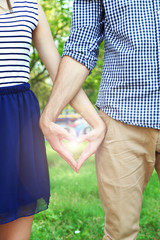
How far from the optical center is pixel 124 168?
181 centimetres

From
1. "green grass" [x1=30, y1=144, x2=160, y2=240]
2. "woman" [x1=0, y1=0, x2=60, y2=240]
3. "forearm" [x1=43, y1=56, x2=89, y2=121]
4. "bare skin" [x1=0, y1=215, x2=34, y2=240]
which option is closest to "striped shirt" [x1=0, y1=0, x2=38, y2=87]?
"woman" [x1=0, y1=0, x2=60, y2=240]

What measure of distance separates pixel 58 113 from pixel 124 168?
50cm

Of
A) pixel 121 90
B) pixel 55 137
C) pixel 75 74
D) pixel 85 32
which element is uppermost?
pixel 85 32

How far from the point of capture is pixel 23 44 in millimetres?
1676

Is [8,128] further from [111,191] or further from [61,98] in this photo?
[111,191]

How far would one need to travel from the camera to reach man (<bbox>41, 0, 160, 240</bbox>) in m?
1.72

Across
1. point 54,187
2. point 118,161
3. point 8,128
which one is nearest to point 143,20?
point 118,161

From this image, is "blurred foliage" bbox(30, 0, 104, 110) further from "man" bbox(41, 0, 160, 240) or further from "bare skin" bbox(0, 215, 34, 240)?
"bare skin" bbox(0, 215, 34, 240)

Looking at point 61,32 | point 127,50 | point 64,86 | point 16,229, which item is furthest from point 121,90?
point 61,32

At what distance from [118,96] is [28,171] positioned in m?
0.65

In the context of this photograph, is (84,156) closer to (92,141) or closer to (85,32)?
(92,141)

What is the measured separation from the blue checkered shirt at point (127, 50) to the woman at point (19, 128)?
22 cm

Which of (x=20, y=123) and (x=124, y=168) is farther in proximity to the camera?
(x=124, y=168)

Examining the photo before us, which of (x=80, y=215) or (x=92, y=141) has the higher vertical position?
(x=92, y=141)
